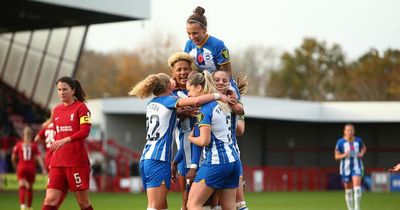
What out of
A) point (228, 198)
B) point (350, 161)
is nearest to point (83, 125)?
point (228, 198)

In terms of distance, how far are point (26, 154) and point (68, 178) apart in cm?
894

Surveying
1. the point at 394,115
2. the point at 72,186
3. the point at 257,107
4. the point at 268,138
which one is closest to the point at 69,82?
the point at 72,186

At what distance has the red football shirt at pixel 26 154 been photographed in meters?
20.7

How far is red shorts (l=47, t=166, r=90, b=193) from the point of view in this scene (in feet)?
39.7

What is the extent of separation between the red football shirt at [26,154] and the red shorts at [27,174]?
0.36ft

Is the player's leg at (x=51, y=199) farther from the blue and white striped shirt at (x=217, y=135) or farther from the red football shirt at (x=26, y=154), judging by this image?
the red football shirt at (x=26, y=154)

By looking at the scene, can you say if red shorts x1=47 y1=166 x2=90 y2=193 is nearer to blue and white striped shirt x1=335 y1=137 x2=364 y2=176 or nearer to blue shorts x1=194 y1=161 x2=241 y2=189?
blue shorts x1=194 y1=161 x2=241 y2=189

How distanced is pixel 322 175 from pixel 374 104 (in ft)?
16.2

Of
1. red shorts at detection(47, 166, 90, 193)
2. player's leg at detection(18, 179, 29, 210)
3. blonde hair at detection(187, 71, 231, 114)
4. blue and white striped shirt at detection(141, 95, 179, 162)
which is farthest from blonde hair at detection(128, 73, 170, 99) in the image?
player's leg at detection(18, 179, 29, 210)

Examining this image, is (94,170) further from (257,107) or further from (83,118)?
(83,118)

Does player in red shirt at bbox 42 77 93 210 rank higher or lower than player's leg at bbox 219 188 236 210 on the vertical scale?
higher

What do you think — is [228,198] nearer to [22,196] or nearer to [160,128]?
[160,128]

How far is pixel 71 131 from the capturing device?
1222cm

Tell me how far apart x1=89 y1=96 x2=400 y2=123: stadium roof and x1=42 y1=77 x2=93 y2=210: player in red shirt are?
3064 cm
